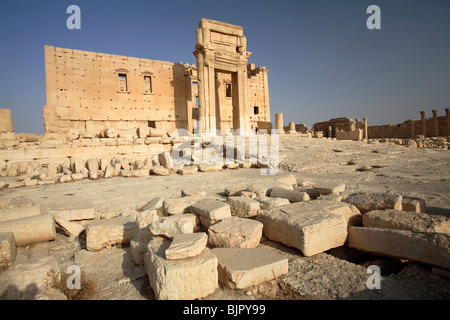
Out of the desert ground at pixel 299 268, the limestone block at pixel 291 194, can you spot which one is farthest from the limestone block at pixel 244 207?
the limestone block at pixel 291 194

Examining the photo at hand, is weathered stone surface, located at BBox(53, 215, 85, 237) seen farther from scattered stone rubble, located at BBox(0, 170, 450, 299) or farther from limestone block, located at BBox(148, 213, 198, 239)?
limestone block, located at BBox(148, 213, 198, 239)

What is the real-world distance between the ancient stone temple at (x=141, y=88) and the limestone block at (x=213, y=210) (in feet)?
41.6

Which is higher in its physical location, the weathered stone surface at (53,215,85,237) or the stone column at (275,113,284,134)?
the stone column at (275,113,284,134)

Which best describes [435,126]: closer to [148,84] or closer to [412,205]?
[148,84]

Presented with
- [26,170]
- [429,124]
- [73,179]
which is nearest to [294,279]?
[73,179]

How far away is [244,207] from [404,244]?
188 cm

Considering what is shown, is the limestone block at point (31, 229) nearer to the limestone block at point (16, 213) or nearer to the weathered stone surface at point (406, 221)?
the limestone block at point (16, 213)

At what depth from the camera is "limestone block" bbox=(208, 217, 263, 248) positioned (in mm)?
2703

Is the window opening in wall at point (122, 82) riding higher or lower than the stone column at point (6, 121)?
higher

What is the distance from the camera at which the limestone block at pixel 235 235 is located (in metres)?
2.70

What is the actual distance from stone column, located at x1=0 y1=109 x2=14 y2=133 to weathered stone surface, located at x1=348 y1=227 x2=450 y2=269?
1631cm

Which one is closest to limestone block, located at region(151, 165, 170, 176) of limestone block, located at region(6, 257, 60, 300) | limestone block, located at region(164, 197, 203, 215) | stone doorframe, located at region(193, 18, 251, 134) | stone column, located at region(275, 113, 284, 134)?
limestone block, located at region(164, 197, 203, 215)
